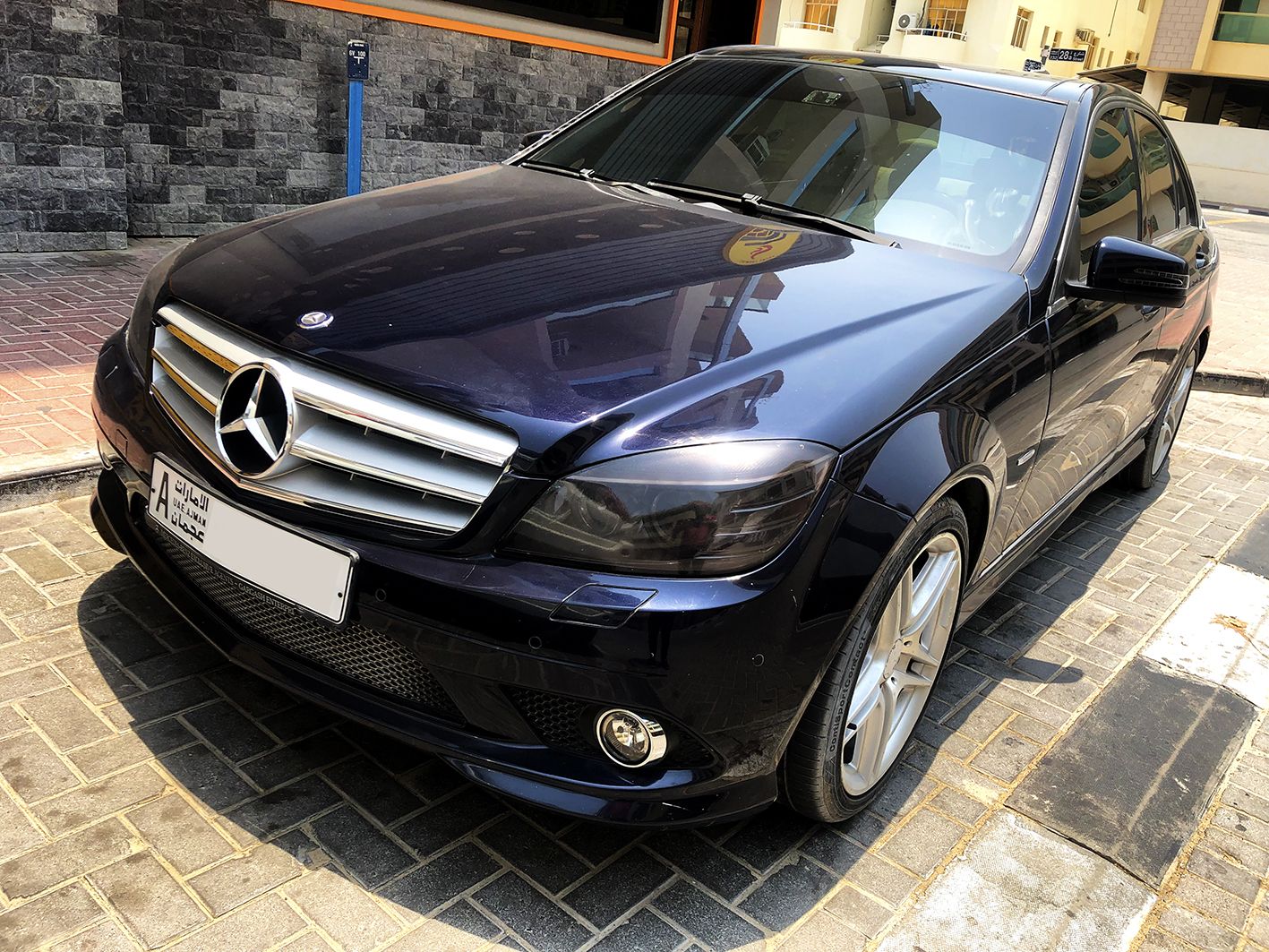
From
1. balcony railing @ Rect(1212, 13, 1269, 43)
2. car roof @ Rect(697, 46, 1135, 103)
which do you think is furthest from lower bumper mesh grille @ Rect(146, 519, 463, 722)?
balcony railing @ Rect(1212, 13, 1269, 43)

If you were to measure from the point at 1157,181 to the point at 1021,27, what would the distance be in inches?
1715

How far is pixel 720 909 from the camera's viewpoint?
7.29 feet

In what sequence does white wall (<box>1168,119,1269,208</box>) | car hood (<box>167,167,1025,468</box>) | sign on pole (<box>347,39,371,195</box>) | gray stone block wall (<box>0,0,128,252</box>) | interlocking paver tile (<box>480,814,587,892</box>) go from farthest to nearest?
white wall (<box>1168,119,1269,208</box>)
sign on pole (<box>347,39,371,195</box>)
gray stone block wall (<box>0,0,128,252</box>)
interlocking paver tile (<box>480,814,587,892</box>)
car hood (<box>167,167,1025,468</box>)

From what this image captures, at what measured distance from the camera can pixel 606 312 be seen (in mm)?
2285

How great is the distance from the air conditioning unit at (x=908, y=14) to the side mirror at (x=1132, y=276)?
1711 inches

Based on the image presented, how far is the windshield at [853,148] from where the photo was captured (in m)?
3.01

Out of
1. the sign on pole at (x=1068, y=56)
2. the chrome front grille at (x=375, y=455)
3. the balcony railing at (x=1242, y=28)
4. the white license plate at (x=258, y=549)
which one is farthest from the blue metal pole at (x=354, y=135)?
the balcony railing at (x=1242, y=28)

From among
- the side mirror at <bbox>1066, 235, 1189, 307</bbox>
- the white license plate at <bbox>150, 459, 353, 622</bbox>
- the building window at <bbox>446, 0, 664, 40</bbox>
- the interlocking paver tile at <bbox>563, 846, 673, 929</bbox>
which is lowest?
the interlocking paver tile at <bbox>563, 846, 673, 929</bbox>

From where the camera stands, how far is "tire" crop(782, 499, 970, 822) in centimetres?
218

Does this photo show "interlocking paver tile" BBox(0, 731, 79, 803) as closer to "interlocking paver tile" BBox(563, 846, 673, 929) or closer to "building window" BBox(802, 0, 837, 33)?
"interlocking paver tile" BBox(563, 846, 673, 929)

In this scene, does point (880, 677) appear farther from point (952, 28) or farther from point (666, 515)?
point (952, 28)

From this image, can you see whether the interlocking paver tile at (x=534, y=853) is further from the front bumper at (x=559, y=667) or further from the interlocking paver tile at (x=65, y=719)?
the interlocking paver tile at (x=65, y=719)

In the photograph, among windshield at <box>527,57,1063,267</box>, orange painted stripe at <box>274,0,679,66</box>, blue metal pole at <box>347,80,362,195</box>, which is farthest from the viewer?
orange painted stripe at <box>274,0,679,66</box>

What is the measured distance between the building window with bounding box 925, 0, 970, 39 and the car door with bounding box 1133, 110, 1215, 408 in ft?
137
